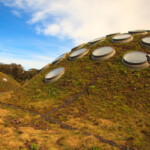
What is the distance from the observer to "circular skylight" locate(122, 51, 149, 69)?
22406 mm

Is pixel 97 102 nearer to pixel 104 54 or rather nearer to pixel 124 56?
pixel 124 56

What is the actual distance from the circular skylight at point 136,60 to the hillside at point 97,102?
774mm

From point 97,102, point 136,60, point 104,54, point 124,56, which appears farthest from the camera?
point 104,54

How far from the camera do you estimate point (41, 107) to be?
66.8 ft

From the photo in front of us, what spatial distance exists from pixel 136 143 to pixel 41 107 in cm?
1362

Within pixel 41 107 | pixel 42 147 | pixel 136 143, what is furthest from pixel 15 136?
pixel 136 143

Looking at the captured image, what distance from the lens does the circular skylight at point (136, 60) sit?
73.5ft

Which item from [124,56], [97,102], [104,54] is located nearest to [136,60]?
[124,56]

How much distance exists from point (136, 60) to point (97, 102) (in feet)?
33.9

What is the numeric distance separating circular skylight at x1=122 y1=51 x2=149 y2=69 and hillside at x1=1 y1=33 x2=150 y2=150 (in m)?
0.77

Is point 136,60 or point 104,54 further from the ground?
point 104,54

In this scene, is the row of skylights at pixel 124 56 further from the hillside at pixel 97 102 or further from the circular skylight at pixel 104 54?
the hillside at pixel 97 102

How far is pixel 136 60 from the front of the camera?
22.9 m

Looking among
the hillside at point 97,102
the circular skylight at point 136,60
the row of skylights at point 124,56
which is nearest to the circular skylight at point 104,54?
the row of skylights at point 124,56
